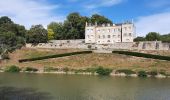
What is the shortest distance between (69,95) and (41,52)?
50.0 m

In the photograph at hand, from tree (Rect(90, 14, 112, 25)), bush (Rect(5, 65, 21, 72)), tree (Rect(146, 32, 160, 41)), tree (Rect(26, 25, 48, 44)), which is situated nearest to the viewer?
bush (Rect(5, 65, 21, 72))

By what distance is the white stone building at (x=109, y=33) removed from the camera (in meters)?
87.2

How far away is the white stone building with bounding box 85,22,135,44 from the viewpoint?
286 ft

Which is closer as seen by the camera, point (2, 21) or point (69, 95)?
point (69, 95)

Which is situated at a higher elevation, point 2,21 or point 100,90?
point 2,21

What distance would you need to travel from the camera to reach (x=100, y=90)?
119ft

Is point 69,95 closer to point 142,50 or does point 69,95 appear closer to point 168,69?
point 168,69

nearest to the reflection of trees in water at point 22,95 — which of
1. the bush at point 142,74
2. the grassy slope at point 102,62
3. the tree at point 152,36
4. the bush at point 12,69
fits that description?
the bush at point 142,74

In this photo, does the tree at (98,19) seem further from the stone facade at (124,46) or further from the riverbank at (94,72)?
the riverbank at (94,72)

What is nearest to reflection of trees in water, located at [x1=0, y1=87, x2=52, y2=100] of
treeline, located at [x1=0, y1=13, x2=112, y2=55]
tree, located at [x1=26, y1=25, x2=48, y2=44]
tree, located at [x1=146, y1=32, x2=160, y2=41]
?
treeline, located at [x1=0, y1=13, x2=112, y2=55]

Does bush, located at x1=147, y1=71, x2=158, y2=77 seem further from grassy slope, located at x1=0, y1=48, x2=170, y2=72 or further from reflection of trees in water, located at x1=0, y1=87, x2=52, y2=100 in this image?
reflection of trees in water, located at x1=0, y1=87, x2=52, y2=100

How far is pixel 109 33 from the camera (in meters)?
90.9

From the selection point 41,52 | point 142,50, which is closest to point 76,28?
point 41,52

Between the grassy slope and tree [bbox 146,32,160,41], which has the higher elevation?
tree [bbox 146,32,160,41]
